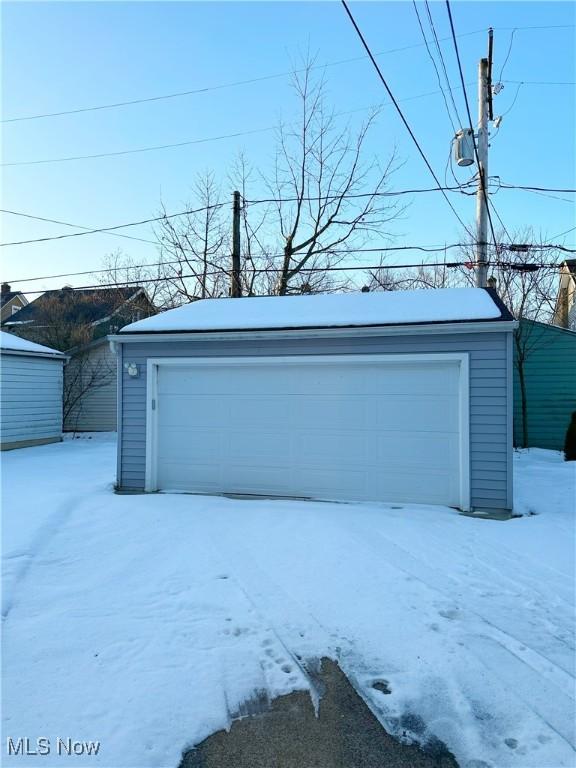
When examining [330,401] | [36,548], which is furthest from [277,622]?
[330,401]

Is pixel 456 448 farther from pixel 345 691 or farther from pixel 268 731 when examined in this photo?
pixel 268 731

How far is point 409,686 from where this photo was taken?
252 cm

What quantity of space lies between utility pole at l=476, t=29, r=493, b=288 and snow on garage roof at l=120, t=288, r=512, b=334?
1.93 meters

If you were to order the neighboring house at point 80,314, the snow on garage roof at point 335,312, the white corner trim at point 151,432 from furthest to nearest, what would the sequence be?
the neighboring house at point 80,314 < the white corner trim at point 151,432 < the snow on garage roof at point 335,312

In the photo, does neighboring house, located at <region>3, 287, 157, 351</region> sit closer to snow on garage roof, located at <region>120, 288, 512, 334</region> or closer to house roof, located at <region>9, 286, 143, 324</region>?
house roof, located at <region>9, 286, 143, 324</region>

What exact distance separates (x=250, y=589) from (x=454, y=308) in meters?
4.64

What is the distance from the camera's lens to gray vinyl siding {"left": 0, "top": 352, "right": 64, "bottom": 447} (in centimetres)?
1154

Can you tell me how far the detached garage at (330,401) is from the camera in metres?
5.97

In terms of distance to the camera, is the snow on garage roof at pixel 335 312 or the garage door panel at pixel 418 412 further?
the snow on garage roof at pixel 335 312

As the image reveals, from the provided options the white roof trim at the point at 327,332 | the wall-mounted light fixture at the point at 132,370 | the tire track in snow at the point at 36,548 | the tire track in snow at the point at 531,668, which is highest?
the white roof trim at the point at 327,332

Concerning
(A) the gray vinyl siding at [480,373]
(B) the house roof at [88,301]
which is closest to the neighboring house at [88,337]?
(B) the house roof at [88,301]

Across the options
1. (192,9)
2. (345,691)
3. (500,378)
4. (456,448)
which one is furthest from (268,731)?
(192,9)

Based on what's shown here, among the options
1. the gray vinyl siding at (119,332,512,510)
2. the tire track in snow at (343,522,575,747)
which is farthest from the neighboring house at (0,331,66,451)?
the tire track in snow at (343,522,575,747)

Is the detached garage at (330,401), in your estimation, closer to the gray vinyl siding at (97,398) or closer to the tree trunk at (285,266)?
the tree trunk at (285,266)
